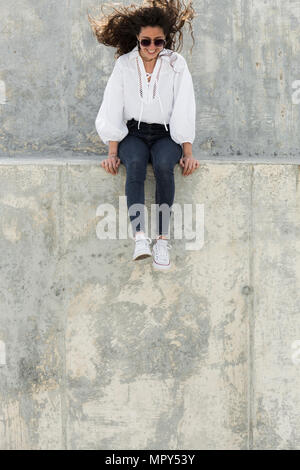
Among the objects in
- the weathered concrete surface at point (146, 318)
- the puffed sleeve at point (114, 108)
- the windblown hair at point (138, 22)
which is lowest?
the weathered concrete surface at point (146, 318)

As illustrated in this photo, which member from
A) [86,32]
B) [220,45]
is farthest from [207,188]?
[86,32]

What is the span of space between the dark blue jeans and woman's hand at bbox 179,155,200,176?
6 cm

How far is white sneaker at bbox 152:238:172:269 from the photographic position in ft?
10.4

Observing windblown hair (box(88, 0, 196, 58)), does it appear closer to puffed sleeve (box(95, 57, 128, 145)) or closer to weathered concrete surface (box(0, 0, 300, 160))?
puffed sleeve (box(95, 57, 128, 145))

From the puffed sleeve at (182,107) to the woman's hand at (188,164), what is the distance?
137mm

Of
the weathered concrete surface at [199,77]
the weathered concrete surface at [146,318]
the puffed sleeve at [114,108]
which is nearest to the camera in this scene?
the puffed sleeve at [114,108]

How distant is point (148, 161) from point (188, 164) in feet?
0.86

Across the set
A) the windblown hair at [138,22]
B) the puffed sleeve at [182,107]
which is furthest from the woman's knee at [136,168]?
the windblown hair at [138,22]

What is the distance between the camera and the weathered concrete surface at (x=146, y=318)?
3367 mm

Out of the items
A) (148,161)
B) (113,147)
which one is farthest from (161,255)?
(113,147)

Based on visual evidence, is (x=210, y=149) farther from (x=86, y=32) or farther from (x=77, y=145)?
(x=86, y=32)

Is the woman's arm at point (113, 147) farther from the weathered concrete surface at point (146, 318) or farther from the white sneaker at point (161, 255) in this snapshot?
the white sneaker at point (161, 255)

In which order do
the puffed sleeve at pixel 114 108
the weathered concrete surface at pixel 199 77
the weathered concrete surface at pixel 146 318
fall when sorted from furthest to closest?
the weathered concrete surface at pixel 199 77 → the weathered concrete surface at pixel 146 318 → the puffed sleeve at pixel 114 108

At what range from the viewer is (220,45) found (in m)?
4.26
